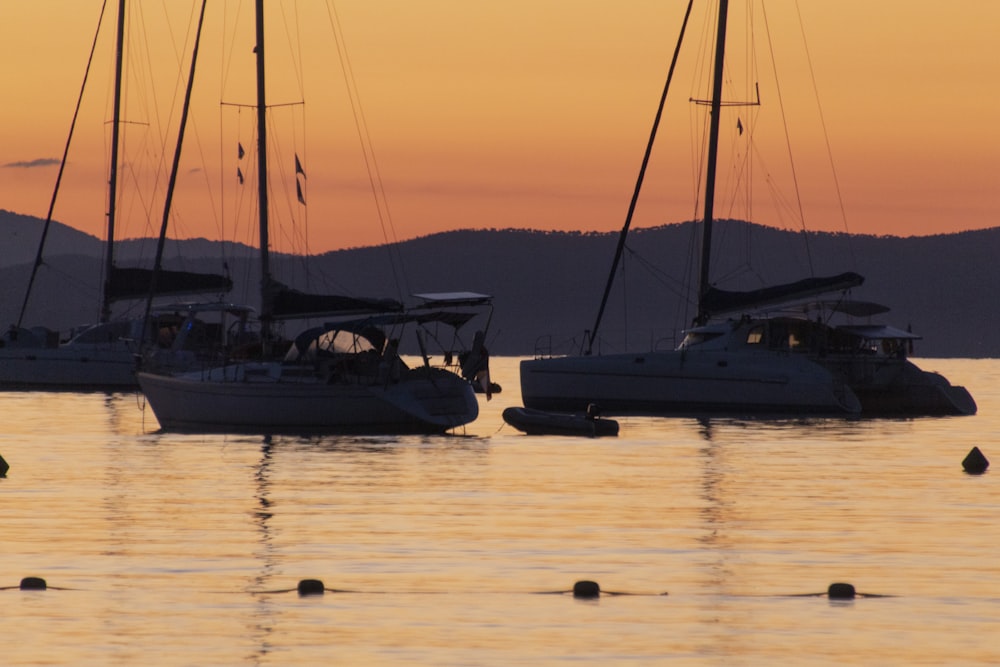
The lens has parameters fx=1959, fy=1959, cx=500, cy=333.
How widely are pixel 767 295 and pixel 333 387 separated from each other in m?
19.1

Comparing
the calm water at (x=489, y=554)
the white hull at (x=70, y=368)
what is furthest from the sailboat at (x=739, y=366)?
the white hull at (x=70, y=368)

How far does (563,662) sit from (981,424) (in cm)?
4790

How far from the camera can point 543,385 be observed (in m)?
59.2

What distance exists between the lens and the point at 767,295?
5981 centimetres

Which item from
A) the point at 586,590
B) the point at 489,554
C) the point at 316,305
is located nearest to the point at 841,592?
the point at 586,590

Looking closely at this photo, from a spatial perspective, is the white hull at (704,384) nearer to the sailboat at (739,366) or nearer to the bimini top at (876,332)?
the sailboat at (739,366)

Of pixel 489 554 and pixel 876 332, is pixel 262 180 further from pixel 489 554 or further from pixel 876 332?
pixel 489 554

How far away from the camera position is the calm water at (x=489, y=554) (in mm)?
17781

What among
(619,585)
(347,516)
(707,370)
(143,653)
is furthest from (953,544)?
(707,370)

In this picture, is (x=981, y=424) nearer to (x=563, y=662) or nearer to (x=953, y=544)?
(x=953, y=544)

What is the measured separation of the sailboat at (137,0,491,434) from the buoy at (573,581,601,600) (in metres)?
24.4

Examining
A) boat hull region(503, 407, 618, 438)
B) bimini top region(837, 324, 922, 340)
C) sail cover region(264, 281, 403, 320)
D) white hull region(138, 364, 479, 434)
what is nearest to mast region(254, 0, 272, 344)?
sail cover region(264, 281, 403, 320)

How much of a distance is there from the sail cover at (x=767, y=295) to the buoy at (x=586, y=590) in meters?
39.7

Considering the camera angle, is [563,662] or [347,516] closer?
[563,662]
